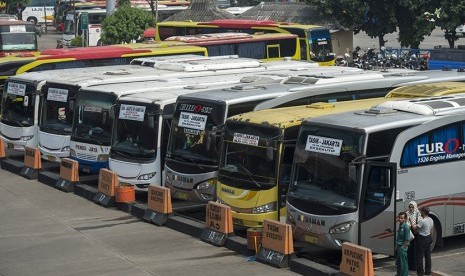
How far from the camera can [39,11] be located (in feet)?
286

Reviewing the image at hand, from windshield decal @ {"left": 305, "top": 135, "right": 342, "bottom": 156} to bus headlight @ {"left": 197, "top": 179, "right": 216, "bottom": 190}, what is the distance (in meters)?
3.22

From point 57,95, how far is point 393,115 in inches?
435

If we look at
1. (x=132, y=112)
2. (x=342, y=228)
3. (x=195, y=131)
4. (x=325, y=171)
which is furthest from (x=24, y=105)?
(x=342, y=228)

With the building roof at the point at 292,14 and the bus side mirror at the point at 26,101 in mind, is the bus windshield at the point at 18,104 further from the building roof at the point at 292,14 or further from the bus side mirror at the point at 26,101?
the building roof at the point at 292,14

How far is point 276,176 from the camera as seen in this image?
702 inches

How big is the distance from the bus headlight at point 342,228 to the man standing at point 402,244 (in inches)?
32.5

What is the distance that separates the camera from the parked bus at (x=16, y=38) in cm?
4609

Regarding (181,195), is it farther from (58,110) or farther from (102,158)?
(58,110)

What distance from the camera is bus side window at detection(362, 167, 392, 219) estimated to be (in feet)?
53.2

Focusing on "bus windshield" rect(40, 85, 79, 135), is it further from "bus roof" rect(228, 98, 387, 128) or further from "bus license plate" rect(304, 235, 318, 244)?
"bus license plate" rect(304, 235, 318, 244)

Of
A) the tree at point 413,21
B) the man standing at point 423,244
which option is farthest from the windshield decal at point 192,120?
the tree at point 413,21

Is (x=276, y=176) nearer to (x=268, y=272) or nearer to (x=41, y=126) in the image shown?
(x=268, y=272)

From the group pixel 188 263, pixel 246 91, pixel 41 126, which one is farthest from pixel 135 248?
pixel 41 126

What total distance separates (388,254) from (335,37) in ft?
106
